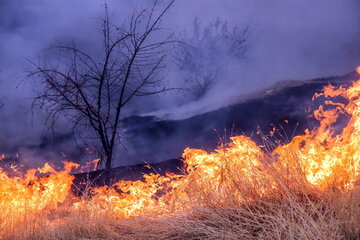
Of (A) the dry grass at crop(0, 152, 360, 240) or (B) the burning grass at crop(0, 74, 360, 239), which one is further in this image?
(B) the burning grass at crop(0, 74, 360, 239)

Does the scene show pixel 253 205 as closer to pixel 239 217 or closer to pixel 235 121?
pixel 239 217

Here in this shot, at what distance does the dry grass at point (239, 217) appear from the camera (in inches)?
137

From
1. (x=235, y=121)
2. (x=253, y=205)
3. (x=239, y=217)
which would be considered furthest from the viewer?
(x=235, y=121)

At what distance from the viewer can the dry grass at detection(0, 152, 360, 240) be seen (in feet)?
11.4

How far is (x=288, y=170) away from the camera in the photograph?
4.30m

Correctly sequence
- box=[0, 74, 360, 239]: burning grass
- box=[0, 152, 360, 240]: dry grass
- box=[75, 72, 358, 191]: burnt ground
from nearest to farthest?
box=[0, 152, 360, 240]: dry grass < box=[0, 74, 360, 239]: burning grass < box=[75, 72, 358, 191]: burnt ground

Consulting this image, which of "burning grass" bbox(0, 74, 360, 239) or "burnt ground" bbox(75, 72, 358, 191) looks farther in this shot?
"burnt ground" bbox(75, 72, 358, 191)

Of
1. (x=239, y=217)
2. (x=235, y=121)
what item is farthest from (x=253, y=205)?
(x=235, y=121)

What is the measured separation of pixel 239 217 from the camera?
4.06m

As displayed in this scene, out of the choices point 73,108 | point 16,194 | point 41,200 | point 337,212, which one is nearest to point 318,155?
point 337,212

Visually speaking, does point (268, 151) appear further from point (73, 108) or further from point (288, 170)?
point (73, 108)

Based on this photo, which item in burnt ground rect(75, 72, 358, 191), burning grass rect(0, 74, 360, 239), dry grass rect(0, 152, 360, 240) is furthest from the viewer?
burnt ground rect(75, 72, 358, 191)

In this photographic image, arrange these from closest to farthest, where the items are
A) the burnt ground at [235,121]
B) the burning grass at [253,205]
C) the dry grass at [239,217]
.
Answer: the dry grass at [239,217] < the burning grass at [253,205] < the burnt ground at [235,121]

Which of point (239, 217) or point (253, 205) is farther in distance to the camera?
point (253, 205)
